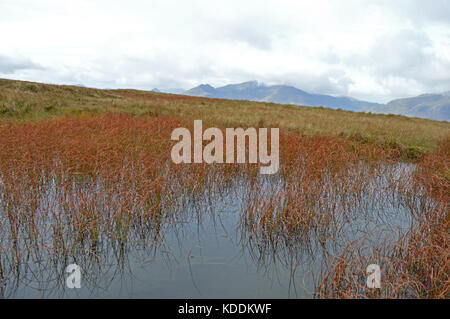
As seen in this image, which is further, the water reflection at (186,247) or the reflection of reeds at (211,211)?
the reflection of reeds at (211,211)

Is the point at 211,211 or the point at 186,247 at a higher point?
the point at 211,211

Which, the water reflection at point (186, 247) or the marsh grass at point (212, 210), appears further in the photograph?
the marsh grass at point (212, 210)

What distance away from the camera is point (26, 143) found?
7.94 metres

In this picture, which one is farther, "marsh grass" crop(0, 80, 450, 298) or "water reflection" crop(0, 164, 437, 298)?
"marsh grass" crop(0, 80, 450, 298)

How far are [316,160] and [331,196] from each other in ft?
7.03

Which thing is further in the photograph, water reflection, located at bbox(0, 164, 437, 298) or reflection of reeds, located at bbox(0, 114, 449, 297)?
reflection of reeds, located at bbox(0, 114, 449, 297)

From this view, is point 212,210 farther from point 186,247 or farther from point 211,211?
point 186,247

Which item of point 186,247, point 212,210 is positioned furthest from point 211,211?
point 186,247

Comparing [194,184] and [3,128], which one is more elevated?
[3,128]
